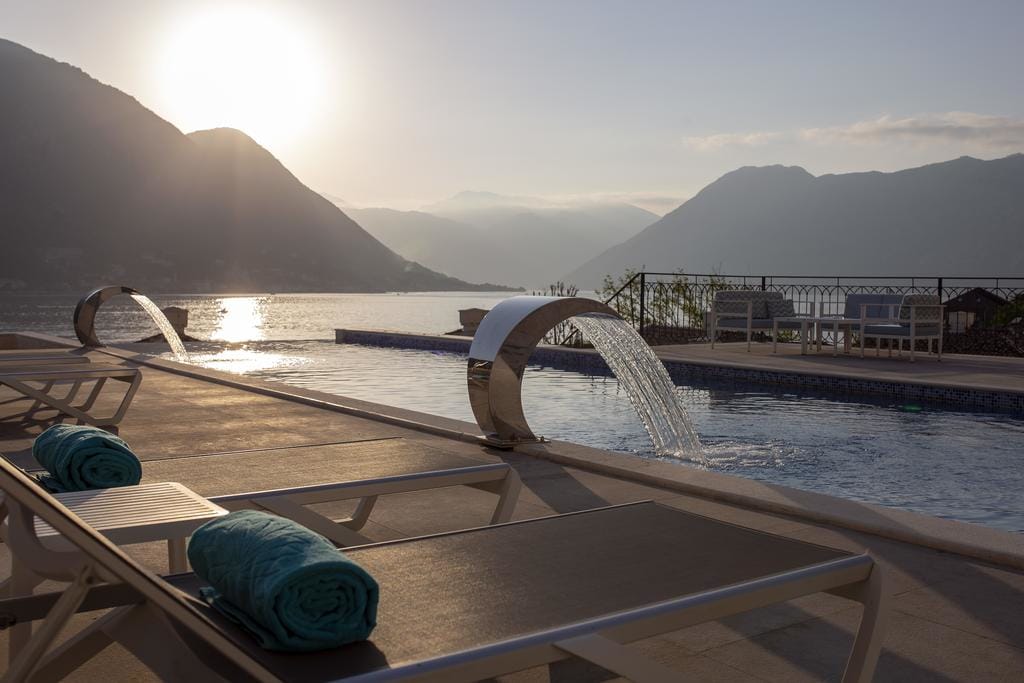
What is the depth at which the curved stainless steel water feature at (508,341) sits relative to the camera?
4500mm

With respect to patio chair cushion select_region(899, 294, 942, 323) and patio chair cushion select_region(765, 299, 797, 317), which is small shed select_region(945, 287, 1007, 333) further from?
patio chair cushion select_region(899, 294, 942, 323)

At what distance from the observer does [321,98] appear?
14570 millimetres

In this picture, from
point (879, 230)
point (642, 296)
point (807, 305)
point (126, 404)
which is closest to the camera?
point (126, 404)

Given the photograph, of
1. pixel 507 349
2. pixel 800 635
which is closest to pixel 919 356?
pixel 507 349

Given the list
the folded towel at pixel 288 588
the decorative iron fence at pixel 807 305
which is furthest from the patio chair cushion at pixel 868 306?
the folded towel at pixel 288 588

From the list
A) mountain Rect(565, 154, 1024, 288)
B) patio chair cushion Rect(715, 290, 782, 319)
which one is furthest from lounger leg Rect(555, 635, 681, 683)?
mountain Rect(565, 154, 1024, 288)

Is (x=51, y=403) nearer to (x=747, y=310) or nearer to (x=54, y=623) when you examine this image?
(x=54, y=623)

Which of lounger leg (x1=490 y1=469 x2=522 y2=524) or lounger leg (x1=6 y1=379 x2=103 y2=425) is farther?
lounger leg (x1=6 y1=379 x2=103 y2=425)

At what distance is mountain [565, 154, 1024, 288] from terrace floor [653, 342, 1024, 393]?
7159 centimetres

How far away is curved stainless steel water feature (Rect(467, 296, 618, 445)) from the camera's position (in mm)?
4500

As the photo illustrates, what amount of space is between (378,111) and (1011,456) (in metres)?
14.1

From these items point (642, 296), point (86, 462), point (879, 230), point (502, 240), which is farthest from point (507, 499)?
point (502, 240)

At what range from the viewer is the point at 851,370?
32.9 ft

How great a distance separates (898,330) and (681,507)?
9.06 meters
